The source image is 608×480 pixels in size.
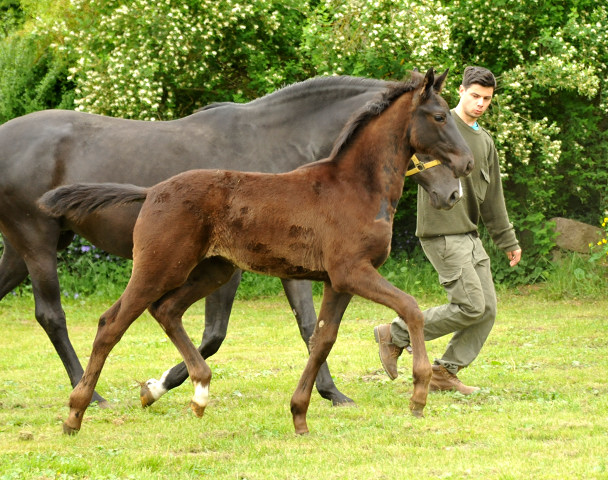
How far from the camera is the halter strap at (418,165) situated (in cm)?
504

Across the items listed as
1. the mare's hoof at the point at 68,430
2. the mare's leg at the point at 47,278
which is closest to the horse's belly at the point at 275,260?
the mare's hoof at the point at 68,430

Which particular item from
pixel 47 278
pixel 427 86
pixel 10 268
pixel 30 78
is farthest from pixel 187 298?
pixel 30 78

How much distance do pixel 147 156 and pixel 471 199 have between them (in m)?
2.27

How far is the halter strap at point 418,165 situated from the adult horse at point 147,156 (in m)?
0.99

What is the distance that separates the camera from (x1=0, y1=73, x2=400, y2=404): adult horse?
6102 mm

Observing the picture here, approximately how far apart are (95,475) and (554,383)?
371 centimetres

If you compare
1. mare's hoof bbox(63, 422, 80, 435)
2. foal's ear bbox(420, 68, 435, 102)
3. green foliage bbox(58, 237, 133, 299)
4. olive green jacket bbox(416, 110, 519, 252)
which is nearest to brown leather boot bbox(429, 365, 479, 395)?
olive green jacket bbox(416, 110, 519, 252)

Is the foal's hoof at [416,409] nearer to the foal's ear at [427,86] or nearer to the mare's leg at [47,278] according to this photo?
the foal's ear at [427,86]

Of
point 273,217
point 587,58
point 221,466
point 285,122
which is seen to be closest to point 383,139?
point 273,217

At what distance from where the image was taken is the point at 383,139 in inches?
195

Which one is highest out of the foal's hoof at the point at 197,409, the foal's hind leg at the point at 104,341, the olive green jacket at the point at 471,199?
the olive green jacket at the point at 471,199

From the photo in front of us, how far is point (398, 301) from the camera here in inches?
182

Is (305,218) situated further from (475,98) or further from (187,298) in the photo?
(475,98)

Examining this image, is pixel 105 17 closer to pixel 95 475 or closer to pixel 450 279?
pixel 450 279
